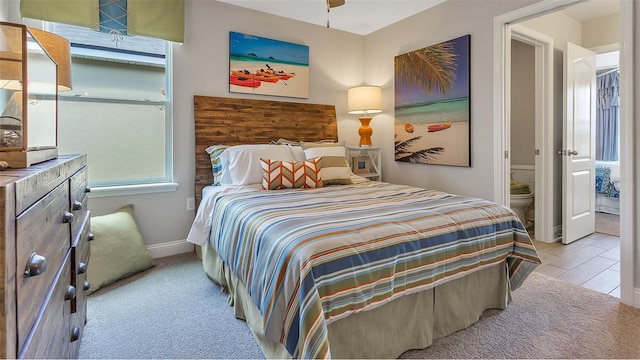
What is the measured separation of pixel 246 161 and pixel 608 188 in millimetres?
5322

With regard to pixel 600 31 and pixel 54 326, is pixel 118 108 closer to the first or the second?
pixel 54 326

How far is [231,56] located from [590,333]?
3.51 meters

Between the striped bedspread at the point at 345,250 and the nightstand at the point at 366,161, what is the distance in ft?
5.29

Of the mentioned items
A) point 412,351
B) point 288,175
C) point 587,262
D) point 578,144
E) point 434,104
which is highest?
point 434,104

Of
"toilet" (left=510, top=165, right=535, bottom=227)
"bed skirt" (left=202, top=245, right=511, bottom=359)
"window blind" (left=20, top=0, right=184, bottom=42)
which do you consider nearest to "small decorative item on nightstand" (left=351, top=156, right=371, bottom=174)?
"toilet" (left=510, top=165, right=535, bottom=227)

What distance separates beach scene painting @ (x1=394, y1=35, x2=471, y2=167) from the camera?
3078mm

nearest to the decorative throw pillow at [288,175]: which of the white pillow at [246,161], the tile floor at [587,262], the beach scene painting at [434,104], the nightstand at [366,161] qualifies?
the white pillow at [246,161]

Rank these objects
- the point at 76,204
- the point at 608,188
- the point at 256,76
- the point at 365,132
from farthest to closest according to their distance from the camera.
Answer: the point at 608,188
the point at 365,132
the point at 256,76
the point at 76,204

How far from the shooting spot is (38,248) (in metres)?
0.77

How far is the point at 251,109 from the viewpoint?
337 centimetres

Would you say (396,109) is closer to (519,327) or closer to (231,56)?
(231,56)

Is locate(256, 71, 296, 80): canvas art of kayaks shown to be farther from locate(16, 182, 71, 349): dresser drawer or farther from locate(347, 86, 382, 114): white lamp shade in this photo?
locate(16, 182, 71, 349): dresser drawer

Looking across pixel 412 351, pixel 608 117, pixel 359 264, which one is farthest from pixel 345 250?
pixel 608 117

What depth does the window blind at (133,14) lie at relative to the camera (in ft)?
7.89
